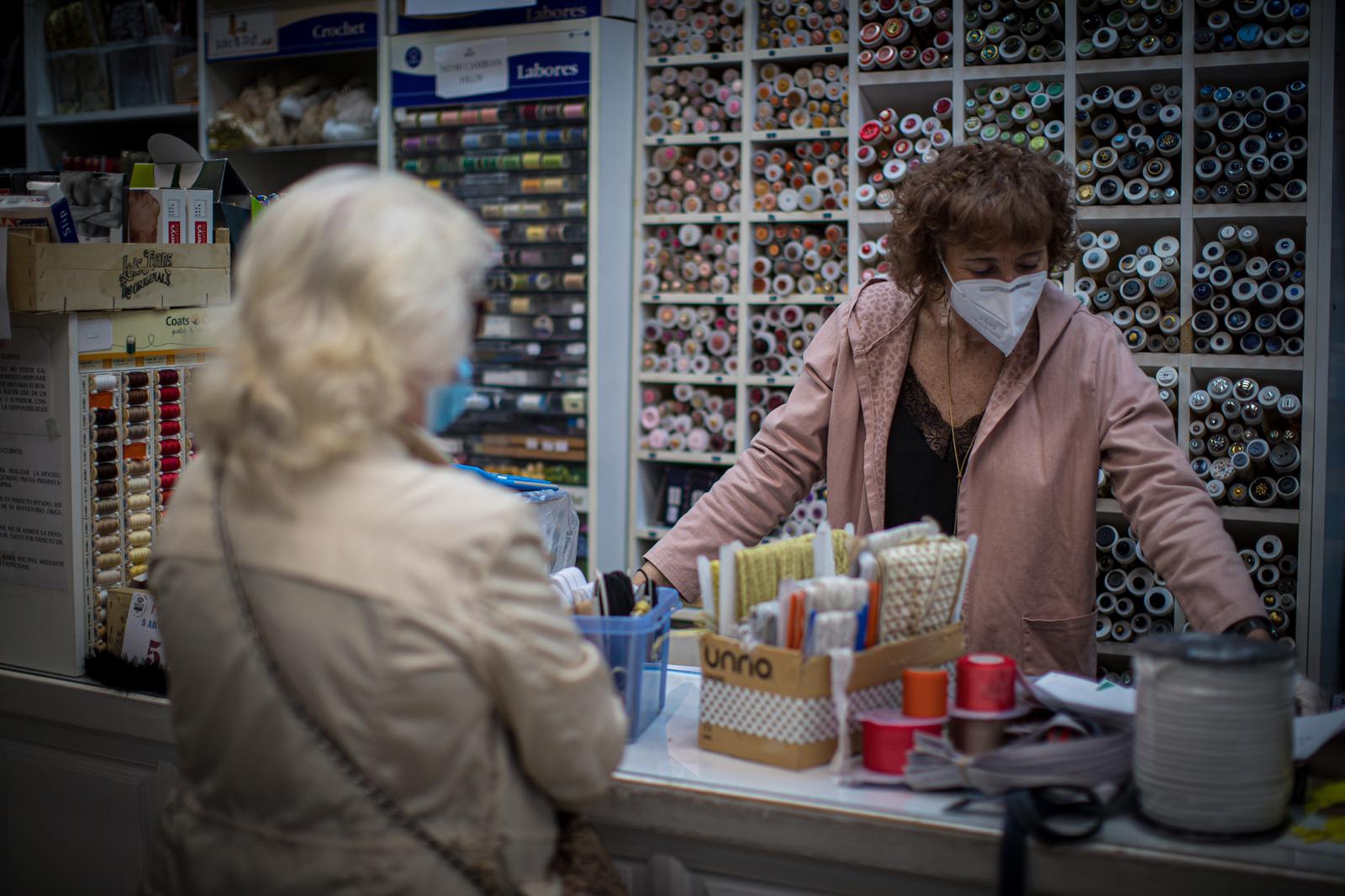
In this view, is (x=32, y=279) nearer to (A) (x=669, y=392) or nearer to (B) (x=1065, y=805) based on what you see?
(B) (x=1065, y=805)

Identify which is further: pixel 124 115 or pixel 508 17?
pixel 124 115

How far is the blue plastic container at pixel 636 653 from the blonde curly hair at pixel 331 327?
0.65m

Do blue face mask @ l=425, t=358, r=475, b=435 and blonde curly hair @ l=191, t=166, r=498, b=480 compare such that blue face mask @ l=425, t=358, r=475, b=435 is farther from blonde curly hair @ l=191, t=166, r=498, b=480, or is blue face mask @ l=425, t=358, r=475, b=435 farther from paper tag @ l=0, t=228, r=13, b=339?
paper tag @ l=0, t=228, r=13, b=339

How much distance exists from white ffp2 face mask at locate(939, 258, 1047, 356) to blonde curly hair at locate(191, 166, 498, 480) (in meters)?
1.33

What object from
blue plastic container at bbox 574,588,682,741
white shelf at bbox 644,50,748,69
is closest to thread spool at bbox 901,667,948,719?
blue plastic container at bbox 574,588,682,741

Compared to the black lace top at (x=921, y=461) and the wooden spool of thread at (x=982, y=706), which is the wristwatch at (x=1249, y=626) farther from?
the black lace top at (x=921, y=461)

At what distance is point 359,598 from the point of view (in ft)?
3.78

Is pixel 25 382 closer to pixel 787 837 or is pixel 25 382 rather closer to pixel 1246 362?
pixel 787 837

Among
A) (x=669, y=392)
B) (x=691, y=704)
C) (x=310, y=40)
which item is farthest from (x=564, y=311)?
(x=691, y=704)

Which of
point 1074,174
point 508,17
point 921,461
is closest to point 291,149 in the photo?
point 508,17

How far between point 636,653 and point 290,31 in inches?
160

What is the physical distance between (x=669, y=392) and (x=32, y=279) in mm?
2708

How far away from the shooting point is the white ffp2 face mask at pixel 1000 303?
224 cm

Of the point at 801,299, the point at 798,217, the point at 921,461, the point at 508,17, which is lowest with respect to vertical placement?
the point at 921,461
